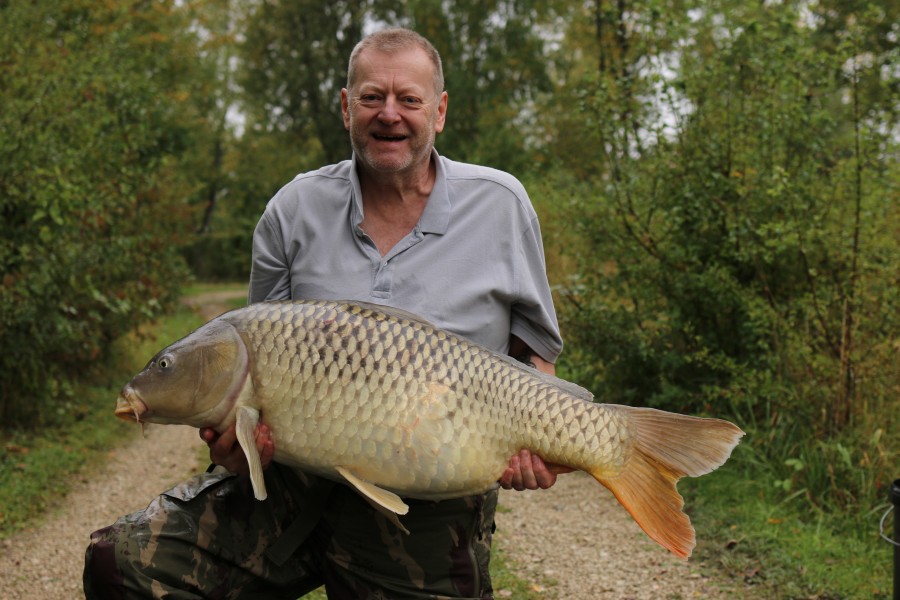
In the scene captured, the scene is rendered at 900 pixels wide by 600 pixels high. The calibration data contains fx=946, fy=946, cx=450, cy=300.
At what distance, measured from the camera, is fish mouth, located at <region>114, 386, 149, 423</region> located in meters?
2.30

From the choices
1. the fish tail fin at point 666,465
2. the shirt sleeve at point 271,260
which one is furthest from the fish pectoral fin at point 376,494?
the shirt sleeve at point 271,260

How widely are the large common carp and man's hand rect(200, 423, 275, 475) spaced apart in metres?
0.02

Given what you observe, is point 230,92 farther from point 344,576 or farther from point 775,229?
point 344,576

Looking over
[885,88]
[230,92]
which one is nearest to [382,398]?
[885,88]

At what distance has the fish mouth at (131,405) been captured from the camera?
2305 millimetres

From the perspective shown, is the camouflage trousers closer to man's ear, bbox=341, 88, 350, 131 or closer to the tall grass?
man's ear, bbox=341, 88, 350, 131

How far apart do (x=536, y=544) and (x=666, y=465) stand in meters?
3.14

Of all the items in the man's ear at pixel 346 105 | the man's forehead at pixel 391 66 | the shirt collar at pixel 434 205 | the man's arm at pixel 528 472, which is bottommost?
the man's arm at pixel 528 472

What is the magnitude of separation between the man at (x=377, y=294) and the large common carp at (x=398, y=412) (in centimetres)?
25

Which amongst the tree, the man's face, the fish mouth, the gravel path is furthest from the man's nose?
the tree

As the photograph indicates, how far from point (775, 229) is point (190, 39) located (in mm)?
14561

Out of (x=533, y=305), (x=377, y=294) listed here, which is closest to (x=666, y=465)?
(x=533, y=305)

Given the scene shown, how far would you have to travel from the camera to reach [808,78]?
6223 mm

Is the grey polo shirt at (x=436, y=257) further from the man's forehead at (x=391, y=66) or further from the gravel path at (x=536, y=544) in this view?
the gravel path at (x=536, y=544)
